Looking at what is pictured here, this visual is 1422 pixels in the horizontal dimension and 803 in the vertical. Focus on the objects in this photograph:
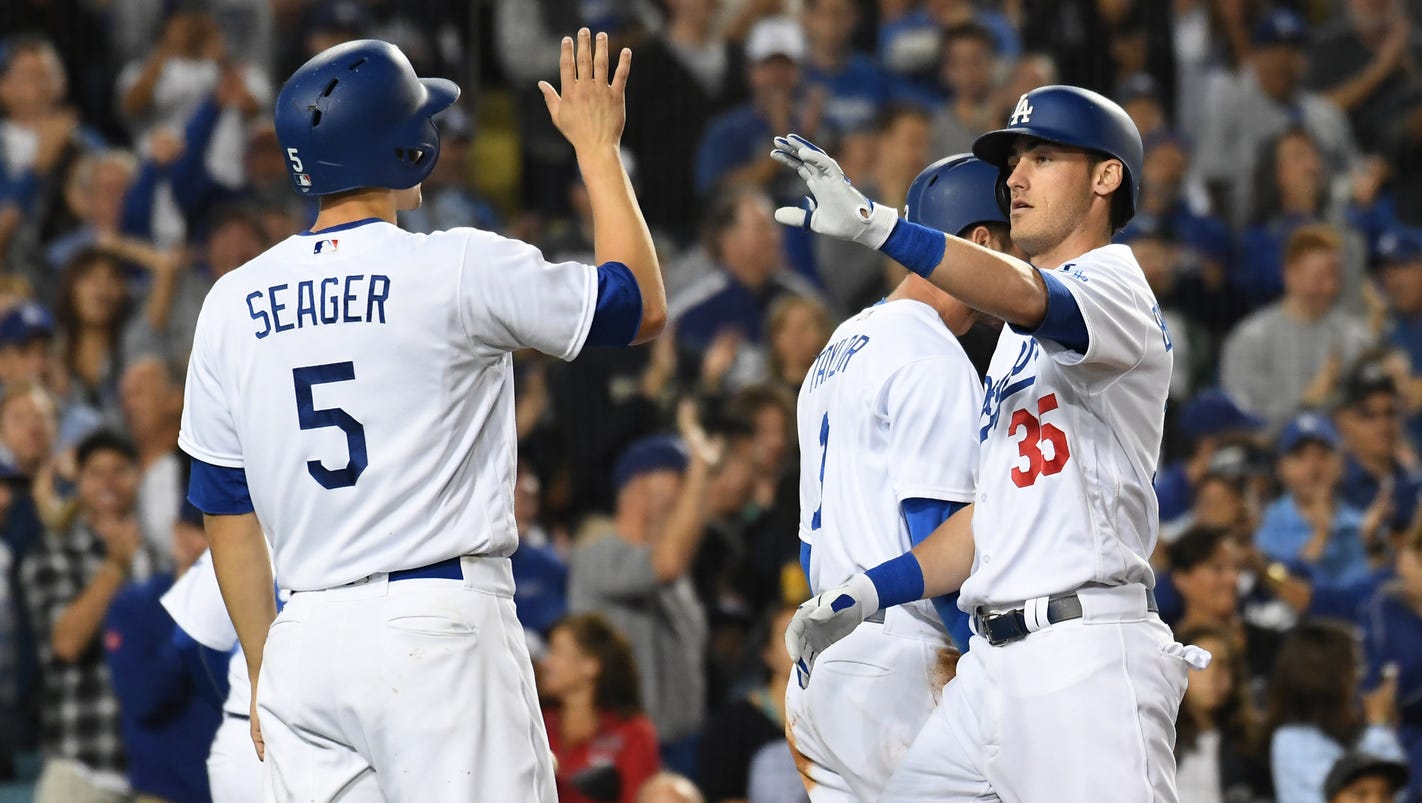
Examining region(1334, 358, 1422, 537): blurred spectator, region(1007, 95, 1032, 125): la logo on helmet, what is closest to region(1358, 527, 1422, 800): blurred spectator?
region(1334, 358, 1422, 537): blurred spectator

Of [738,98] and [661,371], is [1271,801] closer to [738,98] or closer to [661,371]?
[661,371]

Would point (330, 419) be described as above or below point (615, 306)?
below

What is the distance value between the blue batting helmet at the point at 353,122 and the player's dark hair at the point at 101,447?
419cm

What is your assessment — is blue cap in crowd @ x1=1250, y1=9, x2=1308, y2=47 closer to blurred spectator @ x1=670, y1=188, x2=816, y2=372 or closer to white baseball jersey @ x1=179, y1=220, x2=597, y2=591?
blurred spectator @ x1=670, y1=188, x2=816, y2=372

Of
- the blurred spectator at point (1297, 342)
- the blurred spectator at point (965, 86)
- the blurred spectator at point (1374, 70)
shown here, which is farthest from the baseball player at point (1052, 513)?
the blurred spectator at point (1374, 70)

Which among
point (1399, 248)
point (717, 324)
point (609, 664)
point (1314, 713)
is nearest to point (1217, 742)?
point (1314, 713)

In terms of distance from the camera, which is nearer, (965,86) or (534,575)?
(534,575)

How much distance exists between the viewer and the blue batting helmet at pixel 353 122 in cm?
312

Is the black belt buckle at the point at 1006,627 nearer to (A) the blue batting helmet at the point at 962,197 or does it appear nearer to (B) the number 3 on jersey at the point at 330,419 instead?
(A) the blue batting helmet at the point at 962,197

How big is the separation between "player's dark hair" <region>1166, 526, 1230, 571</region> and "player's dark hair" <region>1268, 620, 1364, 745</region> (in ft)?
1.62

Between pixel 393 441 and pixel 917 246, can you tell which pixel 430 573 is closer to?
pixel 393 441

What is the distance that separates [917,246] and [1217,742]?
3.70 meters

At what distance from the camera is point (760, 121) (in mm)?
8633

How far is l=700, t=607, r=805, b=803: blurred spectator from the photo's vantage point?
611cm
